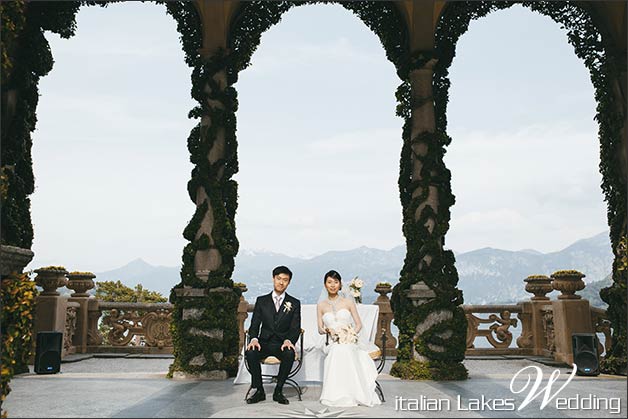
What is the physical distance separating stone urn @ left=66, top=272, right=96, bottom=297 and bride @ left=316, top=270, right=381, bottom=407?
7351 millimetres

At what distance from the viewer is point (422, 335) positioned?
28.8 feet

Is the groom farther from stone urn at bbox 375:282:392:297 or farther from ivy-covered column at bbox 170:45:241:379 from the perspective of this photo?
stone urn at bbox 375:282:392:297

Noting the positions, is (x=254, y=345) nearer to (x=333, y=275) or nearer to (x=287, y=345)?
(x=287, y=345)

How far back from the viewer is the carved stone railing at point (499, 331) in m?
12.7

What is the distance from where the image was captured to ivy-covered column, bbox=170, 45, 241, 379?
8.62m

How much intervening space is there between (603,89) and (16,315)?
9.08 meters

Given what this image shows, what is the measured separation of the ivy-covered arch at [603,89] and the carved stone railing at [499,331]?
3.42 metres

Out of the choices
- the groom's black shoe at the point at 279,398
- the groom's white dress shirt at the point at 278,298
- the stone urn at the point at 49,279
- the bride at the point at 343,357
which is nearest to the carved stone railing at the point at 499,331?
the bride at the point at 343,357

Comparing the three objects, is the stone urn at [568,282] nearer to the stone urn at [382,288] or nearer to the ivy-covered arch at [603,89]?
the ivy-covered arch at [603,89]

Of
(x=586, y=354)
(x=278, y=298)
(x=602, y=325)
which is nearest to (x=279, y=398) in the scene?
(x=278, y=298)

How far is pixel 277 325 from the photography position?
7.10 meters

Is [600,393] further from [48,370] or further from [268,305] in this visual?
[48,370]

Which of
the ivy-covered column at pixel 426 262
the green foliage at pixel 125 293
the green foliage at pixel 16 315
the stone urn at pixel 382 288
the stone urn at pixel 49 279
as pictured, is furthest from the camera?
the green foliage at pixel 125 293

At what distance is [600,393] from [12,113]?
9389 mm
